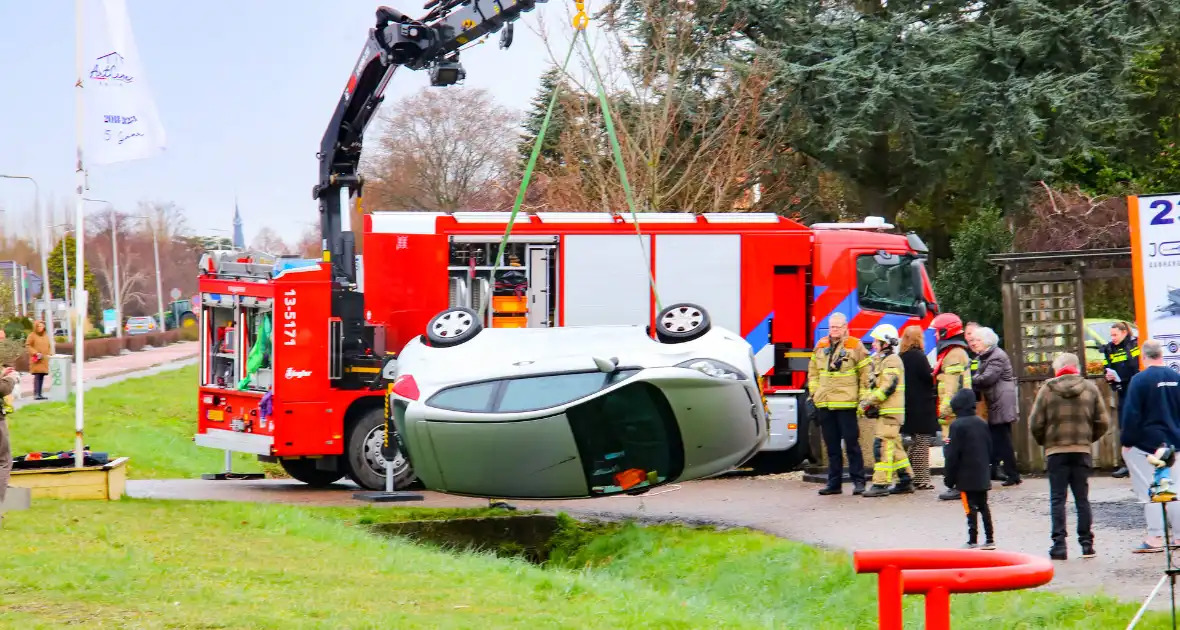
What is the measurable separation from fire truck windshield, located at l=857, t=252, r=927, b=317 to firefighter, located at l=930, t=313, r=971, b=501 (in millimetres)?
2629

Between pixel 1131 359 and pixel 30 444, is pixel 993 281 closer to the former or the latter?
pixel 1131 359

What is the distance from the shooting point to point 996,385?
47.8 ft

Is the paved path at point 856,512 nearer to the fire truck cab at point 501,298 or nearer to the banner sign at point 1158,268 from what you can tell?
the fire truck cab at point 501,298

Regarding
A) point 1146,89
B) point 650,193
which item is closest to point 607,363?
point 650,193

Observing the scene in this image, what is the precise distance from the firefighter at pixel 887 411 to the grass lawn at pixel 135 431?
10.8 m

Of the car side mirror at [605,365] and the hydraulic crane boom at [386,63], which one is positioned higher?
the hydraulic crane boom at [386,63]

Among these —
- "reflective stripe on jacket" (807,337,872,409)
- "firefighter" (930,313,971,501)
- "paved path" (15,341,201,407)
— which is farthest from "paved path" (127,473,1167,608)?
"paved path" (15,341,201,407)

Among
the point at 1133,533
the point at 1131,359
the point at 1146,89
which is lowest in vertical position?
the point at 1133,533

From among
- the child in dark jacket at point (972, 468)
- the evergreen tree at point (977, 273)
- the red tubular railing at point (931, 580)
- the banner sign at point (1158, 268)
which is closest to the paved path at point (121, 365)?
the evergreen tree at point (977, 273)

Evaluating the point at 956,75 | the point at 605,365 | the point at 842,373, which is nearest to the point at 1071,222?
the point at 956,75

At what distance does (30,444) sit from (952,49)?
1780cm

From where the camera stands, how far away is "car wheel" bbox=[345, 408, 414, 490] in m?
15.6

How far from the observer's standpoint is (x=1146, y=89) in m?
31.7

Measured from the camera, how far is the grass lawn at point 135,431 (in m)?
22.1
